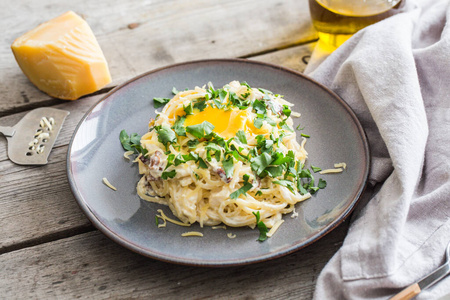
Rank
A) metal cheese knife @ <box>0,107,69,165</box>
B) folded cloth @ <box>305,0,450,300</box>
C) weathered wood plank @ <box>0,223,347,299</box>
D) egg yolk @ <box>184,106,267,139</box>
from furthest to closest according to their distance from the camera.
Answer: metal cheese knife @ <box>0,107,69,165</box>
egg yolk @ <box>184,106,267,139</box>
weathered wood plank @ <box>0,223,347,299</box>
folded cloth @ <box>305,0,450,300</box>

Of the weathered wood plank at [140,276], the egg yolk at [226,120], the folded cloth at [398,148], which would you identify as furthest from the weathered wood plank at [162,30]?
the weathered wood plank at [140,276]

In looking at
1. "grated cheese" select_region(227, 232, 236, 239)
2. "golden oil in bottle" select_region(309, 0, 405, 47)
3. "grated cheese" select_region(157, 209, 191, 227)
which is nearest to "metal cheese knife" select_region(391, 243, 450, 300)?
"grated cheese" select_region(227, 232, 236, 239)

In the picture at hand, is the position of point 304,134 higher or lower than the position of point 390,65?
lower

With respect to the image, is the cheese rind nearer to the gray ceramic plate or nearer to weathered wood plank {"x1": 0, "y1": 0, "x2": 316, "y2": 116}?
weathered wood plank {"x1": 0, "y1": 0, "x2": 316, "y2": 116}

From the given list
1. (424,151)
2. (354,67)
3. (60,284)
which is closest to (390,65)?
(354,67)

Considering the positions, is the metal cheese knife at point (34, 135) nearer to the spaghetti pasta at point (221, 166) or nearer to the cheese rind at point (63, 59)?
the cheese rind at point (63, 59)

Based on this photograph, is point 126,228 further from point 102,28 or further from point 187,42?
point 102,28

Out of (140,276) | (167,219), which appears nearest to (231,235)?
(167,219)
